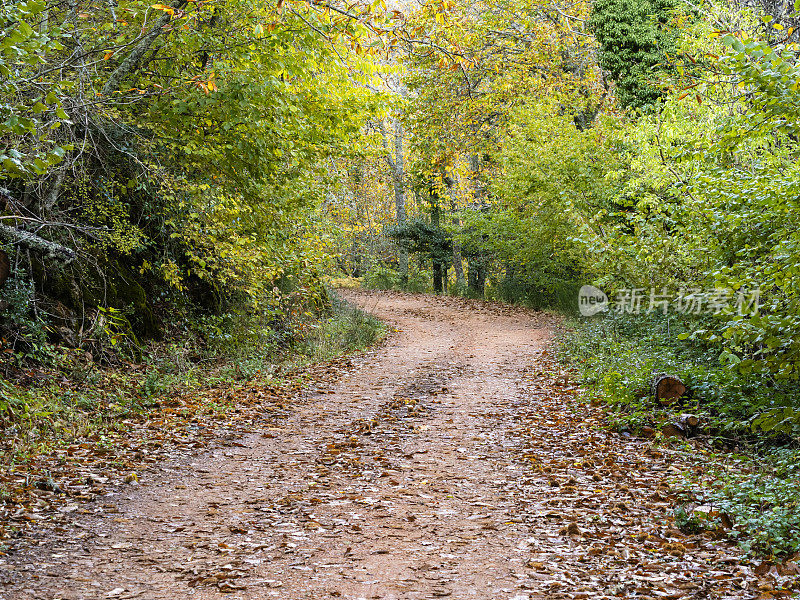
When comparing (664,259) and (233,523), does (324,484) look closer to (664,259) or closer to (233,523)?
(233,523)

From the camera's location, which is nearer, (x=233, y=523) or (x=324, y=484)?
(x=233, y=523)

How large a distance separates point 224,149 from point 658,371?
738 centimetres

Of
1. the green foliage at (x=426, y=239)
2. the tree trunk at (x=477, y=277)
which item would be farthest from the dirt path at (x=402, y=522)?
the green foliage at (x=426, y=239)

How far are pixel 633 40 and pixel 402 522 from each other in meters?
17.5

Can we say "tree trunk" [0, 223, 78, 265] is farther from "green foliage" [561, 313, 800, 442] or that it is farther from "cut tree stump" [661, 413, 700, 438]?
"cut tree stump" [661, 413, 700, 438]

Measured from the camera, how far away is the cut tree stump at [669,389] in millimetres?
8062

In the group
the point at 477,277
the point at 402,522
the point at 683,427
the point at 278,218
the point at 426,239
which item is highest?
the point at 426,239

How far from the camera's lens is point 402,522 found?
5.31 m

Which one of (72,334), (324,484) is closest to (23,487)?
(324,484)

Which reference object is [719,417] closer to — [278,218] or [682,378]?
[682,378]

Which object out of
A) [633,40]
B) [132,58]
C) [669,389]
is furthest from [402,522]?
[633,40]

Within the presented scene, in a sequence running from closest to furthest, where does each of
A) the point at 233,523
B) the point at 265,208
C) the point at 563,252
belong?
the point at 233,523
the point at 265,208
the point at 563,252

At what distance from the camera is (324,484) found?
20.7 ft

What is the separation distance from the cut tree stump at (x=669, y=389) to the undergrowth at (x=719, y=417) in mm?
103
